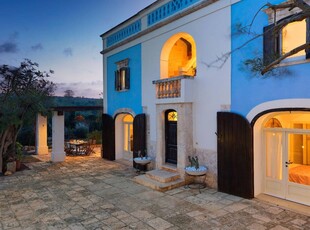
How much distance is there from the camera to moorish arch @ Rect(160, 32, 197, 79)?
10312 mm

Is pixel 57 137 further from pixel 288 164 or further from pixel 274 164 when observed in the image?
pixel 288 164

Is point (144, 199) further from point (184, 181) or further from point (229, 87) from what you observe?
point (229, 87)

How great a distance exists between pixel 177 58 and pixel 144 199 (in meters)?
6.63

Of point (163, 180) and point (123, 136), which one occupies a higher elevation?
point (123, 136)

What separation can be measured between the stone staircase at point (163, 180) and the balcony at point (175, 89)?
2732mm

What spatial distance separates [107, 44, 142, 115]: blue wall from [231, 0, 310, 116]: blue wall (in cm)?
527

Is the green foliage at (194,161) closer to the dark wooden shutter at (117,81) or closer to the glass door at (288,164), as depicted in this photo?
the glass door at (288,164)

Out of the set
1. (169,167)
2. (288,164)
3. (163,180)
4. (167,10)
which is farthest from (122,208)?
(167,10)

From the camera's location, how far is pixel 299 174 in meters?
6.78

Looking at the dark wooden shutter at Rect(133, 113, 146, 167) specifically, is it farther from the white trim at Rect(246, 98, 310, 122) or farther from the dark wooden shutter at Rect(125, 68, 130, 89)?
the white trim at Rect(246, 98, 310, 122)

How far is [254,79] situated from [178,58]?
485 cm

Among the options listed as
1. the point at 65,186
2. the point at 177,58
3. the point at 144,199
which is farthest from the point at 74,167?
the point at 177,58

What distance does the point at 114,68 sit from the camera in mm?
13625

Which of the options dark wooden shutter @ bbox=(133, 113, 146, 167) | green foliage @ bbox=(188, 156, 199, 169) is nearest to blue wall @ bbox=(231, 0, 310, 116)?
green foliage @ bbox=(188, 156, 199, 169)
